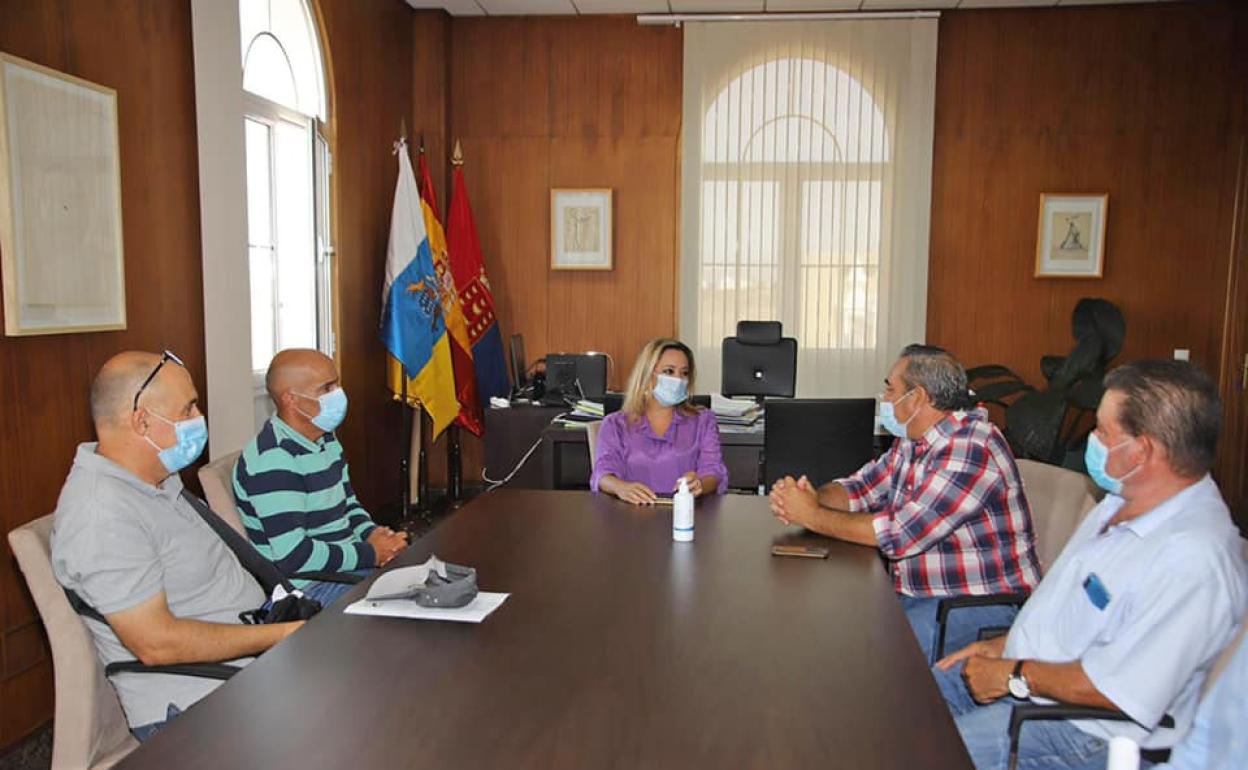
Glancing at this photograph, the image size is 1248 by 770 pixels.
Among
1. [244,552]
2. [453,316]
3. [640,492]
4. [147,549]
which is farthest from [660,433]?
[453,316]

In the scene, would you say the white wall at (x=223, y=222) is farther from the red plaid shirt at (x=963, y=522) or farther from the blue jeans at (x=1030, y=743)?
the blue jeans at (x=1030, y=743)

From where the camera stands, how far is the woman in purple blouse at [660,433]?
10.6 feet

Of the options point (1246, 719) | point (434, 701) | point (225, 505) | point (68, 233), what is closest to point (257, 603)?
point (225, 505)

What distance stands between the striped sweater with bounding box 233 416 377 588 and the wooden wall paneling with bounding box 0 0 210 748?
75 cm

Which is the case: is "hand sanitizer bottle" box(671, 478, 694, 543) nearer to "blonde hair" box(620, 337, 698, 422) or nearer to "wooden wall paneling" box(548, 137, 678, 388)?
"blonde hair" box(620, 337, 698, 422)

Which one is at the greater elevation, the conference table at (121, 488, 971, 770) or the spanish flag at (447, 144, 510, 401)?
the spanish flag at (447, 144, 510, 401)

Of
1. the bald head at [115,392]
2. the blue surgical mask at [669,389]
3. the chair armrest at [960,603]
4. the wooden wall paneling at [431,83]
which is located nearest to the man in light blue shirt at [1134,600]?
the chair armrest at [960,603]

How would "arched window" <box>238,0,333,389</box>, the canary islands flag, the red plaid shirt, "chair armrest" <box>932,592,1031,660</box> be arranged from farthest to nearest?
the canary islands flag < "arched window" <box>238,0,333,389</box> < the red plaid shirt < "chair armrest" <box>932,592,1031,660</box>

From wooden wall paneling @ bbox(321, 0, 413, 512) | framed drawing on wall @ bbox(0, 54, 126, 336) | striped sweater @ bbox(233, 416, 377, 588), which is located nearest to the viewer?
striped sweater @ bbox(233, 416, 377, 588)

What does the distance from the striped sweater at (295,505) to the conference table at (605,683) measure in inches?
23.9

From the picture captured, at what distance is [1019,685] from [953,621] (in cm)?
66

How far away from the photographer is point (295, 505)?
102 inches

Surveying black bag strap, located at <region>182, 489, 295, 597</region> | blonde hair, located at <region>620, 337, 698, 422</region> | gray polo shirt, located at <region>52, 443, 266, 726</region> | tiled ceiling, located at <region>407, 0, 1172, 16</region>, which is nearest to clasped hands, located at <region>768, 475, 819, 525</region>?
blonde hair, located at <region>620, 337, 698, 422</region>

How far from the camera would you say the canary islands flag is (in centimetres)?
527
